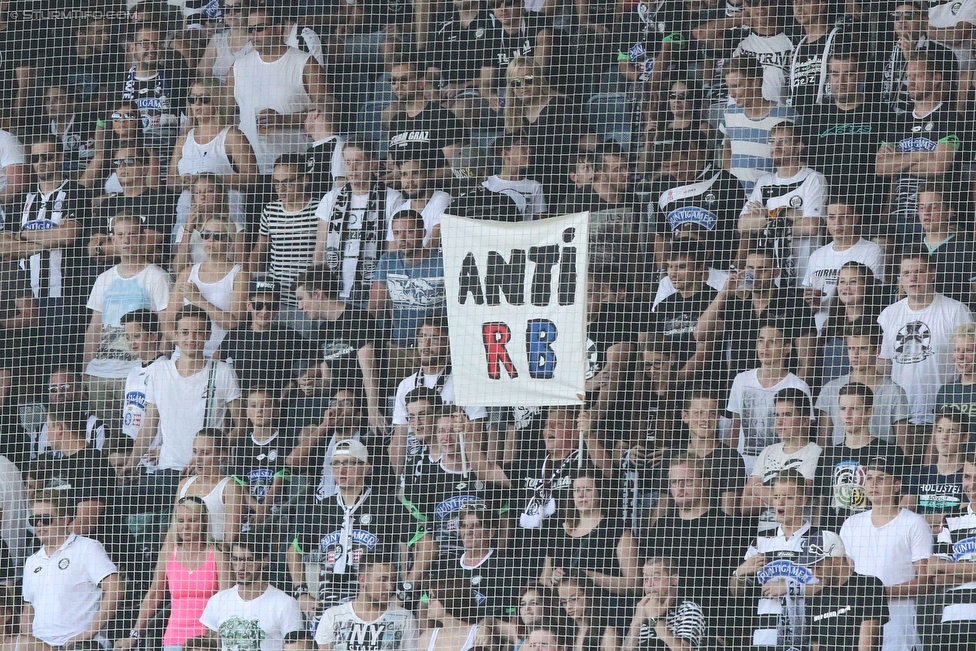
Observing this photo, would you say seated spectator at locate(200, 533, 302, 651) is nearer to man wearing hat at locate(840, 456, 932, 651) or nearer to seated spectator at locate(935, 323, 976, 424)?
man wearing hat at locate(840, 456, 932, 651)

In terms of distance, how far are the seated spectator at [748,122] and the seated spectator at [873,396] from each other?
2.88 feet

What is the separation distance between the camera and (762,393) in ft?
18.4

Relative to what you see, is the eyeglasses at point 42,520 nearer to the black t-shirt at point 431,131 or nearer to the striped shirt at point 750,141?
the black t-shirt at point 431,131

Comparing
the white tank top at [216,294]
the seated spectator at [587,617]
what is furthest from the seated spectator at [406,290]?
the seated spectator at [587,617]

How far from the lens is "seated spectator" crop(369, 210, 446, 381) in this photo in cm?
597

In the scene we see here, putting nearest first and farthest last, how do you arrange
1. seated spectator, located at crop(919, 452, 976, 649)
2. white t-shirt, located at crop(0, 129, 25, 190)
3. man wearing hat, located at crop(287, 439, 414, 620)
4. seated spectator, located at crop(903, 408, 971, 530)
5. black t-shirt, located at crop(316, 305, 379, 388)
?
seated spectator, located at crop(919, 452, 976, 649) → seated spectator, located at crop(903, 408, 971, 530) → man wearing hat, located at crop(287, 439, 414, 620) → black t-shirt, located at crop(316, 305, 379, 388) → white t-shirt, located at crop(0, 129, 25, 190)

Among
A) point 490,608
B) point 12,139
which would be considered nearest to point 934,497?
point 490,608

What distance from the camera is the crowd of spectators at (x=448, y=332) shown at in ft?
17.8

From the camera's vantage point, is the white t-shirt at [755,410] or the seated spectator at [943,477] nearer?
the seated spectator at [943,477]

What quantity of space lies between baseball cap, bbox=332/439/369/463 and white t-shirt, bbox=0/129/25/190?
7.69ft

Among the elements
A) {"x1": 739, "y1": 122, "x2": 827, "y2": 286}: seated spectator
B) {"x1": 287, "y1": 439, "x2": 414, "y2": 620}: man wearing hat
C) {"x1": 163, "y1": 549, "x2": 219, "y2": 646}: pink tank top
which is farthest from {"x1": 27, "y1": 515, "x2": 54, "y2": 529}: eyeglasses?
{"x1": 739, "y1": 122, "x2": 827, "y2": 286}: seated spectator

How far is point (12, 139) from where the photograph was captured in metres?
6.56

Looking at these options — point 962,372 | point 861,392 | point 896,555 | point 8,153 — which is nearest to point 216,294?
point 8,153

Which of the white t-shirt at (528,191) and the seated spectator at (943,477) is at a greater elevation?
the white t-shirt at (528,191)
